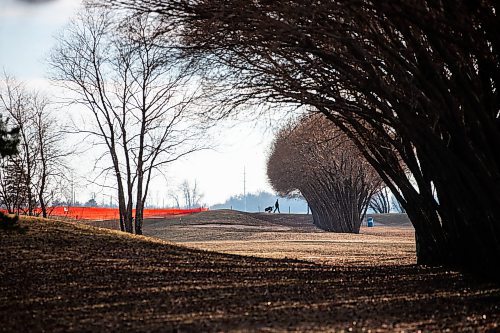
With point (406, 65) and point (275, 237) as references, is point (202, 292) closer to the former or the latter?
point (406, 65)

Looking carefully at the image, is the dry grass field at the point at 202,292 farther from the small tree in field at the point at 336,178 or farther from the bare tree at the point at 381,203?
the bare tree at the point at 381,203

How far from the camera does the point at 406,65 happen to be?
36.0 ft

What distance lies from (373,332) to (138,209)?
70.6 feet

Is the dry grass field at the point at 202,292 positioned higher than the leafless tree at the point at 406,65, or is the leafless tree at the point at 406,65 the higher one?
the leafless tree at the point at 406,65

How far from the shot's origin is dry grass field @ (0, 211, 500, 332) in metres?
8.60

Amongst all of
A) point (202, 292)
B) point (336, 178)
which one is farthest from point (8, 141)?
point (336, 178)

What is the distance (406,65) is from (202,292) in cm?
428

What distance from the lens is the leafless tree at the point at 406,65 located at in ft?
34.9

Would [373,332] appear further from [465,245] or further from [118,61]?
[118,61]

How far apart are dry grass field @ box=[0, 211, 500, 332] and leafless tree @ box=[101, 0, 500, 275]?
62.3 inches

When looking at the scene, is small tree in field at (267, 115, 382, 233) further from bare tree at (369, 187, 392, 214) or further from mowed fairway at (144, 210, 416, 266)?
bare tree at (369, 187, 392, 214)

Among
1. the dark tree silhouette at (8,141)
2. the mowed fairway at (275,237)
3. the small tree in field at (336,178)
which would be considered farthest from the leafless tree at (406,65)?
the small tree in field at (336,178)

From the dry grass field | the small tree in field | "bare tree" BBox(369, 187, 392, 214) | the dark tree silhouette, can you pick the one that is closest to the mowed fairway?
the small tree in field

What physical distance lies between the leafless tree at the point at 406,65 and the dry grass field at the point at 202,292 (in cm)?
158
